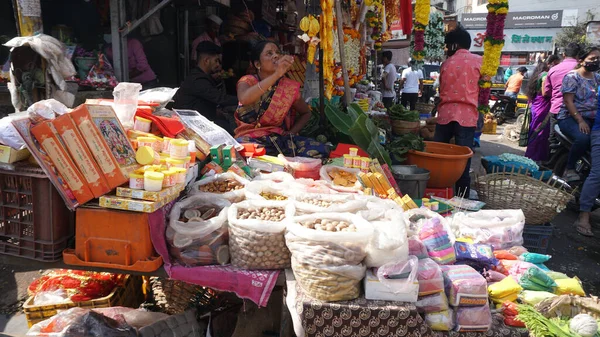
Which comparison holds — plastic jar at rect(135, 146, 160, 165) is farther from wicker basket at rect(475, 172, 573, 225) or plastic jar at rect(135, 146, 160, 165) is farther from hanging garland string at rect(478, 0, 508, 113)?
hanging garland string at rect(478, 0, 508, 113)

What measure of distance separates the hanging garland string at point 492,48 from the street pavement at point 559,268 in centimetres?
162

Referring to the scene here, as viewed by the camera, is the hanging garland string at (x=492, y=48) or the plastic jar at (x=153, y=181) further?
the hanging garland string at (x=492, y=48)

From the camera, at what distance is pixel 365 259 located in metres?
2.00

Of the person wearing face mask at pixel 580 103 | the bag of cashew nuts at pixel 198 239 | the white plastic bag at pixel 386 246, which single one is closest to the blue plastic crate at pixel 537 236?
the white plastic bag at pixel 386 246

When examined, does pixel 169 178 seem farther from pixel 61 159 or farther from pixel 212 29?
pixel 212 29

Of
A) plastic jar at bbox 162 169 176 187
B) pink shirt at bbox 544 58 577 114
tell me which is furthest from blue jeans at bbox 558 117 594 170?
plastic jar at bbox 162 169 176 187

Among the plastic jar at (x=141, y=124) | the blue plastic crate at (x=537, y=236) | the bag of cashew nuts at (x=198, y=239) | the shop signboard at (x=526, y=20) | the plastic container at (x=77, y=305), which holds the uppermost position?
the shop signboard at (x=526, y=20)

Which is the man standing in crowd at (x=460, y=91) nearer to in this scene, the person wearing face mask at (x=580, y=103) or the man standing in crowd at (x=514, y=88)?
the person wearing face mask at (x=580, y=103)

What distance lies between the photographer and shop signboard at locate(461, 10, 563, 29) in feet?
97.7

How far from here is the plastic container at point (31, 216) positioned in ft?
6.61

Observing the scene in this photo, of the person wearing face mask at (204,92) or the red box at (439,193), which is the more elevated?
the person wearing face mask at (204,92)

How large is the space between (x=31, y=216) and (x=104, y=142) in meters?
0.48

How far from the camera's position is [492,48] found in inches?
205

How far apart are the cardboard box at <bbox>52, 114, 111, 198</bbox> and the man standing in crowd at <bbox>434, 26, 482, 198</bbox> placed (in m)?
3.52
